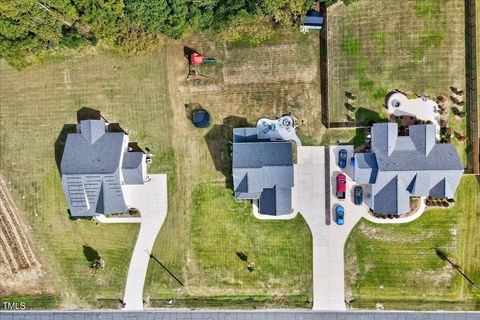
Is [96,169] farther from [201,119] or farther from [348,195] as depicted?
[348,195]

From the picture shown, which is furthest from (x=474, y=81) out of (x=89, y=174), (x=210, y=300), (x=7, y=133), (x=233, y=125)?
(x=7, y=133)

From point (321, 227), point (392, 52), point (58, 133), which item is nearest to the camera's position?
point (392, 52)

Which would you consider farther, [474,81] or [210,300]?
[210,300]

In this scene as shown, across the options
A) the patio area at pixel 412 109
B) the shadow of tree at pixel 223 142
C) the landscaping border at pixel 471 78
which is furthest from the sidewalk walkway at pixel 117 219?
the landscaping border at pixel 471 78

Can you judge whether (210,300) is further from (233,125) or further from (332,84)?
(332,84)

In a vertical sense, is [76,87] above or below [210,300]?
above

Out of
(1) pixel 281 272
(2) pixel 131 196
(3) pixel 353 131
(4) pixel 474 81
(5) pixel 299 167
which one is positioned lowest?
(1) pixel 281 272

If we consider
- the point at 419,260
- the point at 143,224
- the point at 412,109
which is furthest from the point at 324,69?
the point at 143,224

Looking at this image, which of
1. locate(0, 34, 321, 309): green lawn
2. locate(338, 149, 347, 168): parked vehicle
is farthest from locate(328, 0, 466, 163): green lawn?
locate(338, 149, 347, 168): parked vehicle
